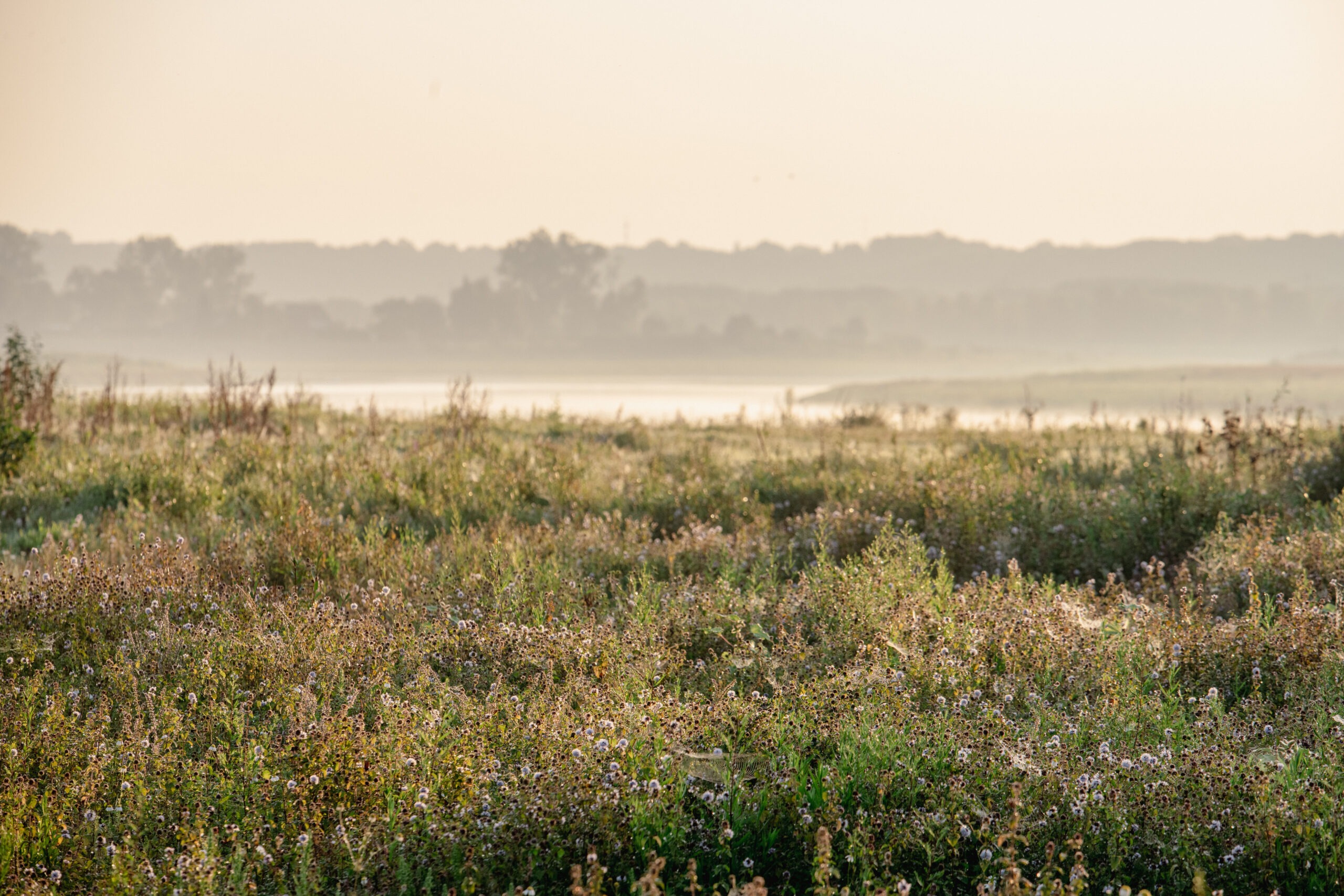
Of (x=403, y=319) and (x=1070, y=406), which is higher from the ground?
(x=403, y=319)

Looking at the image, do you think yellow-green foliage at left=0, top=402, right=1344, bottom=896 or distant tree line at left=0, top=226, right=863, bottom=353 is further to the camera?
distant tree line at left=0, top=226, right=863, bottom=353

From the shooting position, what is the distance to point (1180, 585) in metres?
7.60

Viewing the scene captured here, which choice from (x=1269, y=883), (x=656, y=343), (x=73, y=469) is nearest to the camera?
(x=1269, y=883)

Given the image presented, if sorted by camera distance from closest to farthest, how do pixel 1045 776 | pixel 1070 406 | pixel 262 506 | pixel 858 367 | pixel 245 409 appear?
1. pixel 1045 776
2. pixel 262 506
3. pixel 245 409
4. pixel 1070 406
5. pixel 858 367

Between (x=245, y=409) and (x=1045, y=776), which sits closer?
(x=1045, y=776)

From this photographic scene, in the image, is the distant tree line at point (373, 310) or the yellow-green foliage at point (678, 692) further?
the distant tree line at point (373, 310)

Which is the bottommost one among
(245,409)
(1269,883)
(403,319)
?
(1269,883)

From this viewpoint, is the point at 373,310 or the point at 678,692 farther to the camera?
the point at 373,310

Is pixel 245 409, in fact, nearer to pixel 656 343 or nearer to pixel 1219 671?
pixel 1219 671

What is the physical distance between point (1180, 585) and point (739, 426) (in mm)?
15036

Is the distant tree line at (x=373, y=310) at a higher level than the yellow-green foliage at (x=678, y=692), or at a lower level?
higher

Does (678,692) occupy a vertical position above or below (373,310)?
below

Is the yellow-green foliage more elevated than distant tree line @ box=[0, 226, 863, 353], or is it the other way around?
distant tree line @ box=[0, 226, 863, 353]

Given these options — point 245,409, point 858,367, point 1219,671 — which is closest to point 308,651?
point 1219,671
